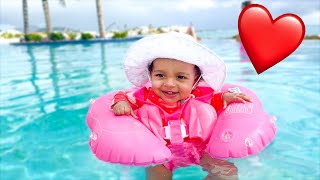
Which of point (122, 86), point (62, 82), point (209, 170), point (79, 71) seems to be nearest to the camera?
point (209, 170)

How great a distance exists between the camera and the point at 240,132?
2.48 metres

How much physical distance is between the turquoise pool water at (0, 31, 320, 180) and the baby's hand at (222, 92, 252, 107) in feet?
2.05

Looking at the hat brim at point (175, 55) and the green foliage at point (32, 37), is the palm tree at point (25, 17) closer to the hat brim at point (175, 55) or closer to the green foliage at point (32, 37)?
the green foliage at point (32, 37)

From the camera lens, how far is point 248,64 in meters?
8.47

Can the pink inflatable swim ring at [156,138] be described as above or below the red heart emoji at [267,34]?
below

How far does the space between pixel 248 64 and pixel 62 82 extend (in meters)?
3.93

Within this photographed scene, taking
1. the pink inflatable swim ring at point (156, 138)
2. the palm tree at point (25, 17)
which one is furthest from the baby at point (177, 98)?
the palm tree at point (25, 17)

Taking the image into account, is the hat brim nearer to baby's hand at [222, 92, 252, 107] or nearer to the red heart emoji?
baby's hand at [222, 92, 252, 107]

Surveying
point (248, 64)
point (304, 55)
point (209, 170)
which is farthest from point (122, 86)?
point (304, 55)

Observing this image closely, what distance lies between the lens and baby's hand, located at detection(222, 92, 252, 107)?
2.71 meters

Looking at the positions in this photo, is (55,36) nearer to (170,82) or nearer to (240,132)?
(170,82)

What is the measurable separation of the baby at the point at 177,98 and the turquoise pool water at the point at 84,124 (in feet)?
1.54

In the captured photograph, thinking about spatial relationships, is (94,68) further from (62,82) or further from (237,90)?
(237,90)

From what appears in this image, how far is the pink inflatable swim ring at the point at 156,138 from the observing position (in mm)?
2350
